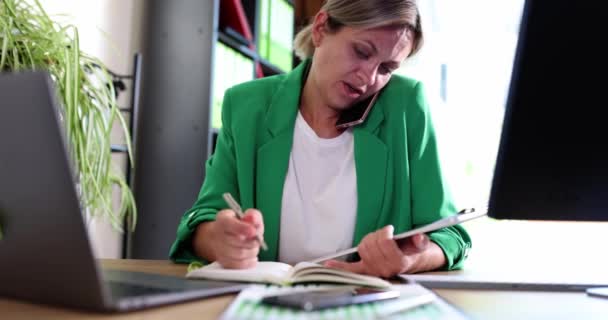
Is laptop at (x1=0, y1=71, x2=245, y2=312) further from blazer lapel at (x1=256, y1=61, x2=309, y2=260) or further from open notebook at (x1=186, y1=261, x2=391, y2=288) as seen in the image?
blazer lapel at (x1=256, y1=61, x2=309, y2=260)

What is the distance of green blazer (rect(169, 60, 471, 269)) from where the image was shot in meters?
1.22

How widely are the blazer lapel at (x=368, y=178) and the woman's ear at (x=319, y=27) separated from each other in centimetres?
24

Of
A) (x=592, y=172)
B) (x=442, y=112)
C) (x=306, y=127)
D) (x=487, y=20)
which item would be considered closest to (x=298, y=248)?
(x=306, y=127)

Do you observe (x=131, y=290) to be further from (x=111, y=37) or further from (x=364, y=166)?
(x=111, y=37)

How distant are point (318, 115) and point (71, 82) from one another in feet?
1.86

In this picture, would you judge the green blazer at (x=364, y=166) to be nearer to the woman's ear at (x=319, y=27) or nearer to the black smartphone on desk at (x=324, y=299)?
the woman's ear at (x=319, y=27)

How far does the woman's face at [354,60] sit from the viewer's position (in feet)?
3.86

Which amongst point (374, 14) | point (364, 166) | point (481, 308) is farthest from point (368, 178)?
point (481, 308)

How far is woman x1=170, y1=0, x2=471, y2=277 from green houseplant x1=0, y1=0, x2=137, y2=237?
0.21 m

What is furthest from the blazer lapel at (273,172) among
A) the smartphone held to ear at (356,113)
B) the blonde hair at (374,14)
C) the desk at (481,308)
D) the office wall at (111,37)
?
the office wall at (111,37)

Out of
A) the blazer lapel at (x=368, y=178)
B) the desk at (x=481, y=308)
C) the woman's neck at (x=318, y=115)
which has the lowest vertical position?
the desk at (x=481, y=308)

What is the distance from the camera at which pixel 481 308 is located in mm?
633

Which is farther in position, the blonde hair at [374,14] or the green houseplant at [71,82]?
the blonde hair at [374,14]

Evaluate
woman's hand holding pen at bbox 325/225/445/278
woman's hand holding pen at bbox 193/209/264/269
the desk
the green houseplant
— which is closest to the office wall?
the green houseplant
